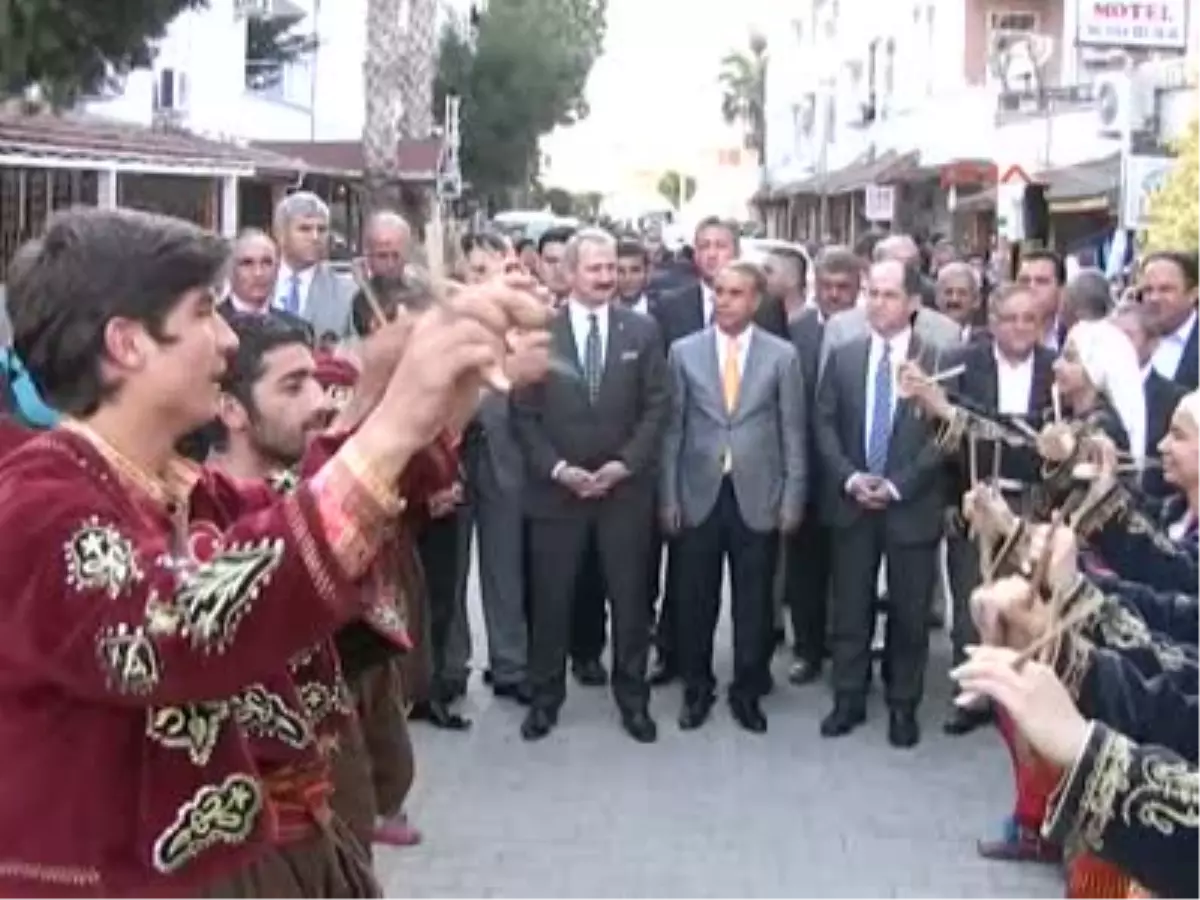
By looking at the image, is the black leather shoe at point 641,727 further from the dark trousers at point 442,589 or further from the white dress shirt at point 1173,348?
the white dress shirt at point 1173,348

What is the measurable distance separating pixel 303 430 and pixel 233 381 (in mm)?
181

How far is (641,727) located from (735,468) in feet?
3.78

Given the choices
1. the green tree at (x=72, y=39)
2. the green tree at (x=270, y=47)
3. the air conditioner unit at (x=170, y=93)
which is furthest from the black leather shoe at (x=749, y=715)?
the green tree at (x=270, y=47)

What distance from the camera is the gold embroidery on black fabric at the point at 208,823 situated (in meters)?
2.70

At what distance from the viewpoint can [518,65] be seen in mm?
49250

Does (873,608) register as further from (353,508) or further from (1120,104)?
(1120,104)

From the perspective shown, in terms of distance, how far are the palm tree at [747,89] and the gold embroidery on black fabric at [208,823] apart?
80414 mm

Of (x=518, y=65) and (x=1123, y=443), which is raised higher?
(x=518, y=65)

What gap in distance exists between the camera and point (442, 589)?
28.2ft

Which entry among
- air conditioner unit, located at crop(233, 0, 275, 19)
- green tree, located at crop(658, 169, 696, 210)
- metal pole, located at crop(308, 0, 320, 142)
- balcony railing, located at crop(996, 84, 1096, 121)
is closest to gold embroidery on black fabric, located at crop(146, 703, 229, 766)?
balcony railing, located at crop(996, 84, 1096, 121)

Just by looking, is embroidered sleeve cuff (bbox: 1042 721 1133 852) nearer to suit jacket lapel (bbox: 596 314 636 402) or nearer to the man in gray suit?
suit jacket lapel (bbox: 596 314 636 402)

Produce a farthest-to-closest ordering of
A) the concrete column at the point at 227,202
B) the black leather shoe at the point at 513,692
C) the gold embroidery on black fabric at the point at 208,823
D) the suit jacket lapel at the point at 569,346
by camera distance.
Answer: the concrete column at the point at 227,202 < the black leather shoe at the point at 513,692 < the suit jacket lapel at the point at 569,346 < the gold embroidery on black fabric at the point at 208,823

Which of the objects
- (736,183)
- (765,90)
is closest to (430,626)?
(765,90)

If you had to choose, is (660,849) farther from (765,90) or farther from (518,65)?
(765,90)
